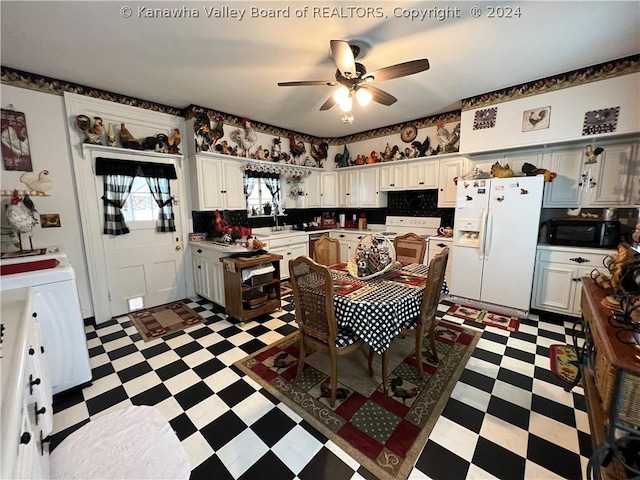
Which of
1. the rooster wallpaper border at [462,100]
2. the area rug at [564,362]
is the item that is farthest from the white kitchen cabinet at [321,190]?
the area rug at [564,362]

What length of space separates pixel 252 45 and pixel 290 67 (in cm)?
44

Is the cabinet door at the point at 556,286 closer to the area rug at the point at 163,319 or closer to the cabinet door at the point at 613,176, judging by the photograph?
the cabinet door at the point at 613,176

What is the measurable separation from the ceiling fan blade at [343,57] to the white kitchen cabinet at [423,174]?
249 cm

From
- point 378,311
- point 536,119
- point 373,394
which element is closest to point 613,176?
point 536,119

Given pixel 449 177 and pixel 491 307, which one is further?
pixel 449 177

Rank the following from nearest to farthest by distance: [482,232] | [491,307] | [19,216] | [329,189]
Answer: [19,216] → [482,232] → [491,307] → [329,189]

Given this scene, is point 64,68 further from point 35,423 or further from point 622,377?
point 622,377

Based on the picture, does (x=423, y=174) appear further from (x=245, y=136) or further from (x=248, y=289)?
(x=248, y=289)

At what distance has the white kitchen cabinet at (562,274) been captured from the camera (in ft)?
9.09

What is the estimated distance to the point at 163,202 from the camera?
348cm

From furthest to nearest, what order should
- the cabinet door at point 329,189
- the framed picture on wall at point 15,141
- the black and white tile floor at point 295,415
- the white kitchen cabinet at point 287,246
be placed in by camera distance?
the cabinet door at point 329,189 → the white kitchen cabinet at point 287,246 → the framed picture on wall at point 15,141 → the black and white tile floor at point 295,415

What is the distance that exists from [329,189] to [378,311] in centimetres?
394

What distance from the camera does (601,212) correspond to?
298cm

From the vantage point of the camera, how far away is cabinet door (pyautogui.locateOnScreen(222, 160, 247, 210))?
3832 millimetres
